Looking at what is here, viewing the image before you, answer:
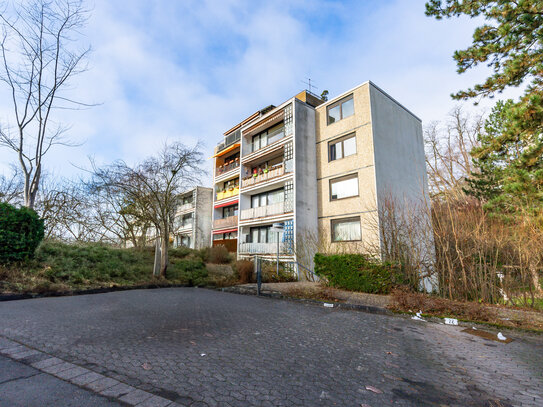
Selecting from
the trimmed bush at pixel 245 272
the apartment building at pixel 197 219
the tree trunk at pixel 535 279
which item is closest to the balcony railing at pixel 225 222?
the apartment building at pixel 197 219

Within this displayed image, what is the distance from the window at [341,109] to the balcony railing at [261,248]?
9.02 metres

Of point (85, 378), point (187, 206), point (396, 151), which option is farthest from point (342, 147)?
point (187, 206)

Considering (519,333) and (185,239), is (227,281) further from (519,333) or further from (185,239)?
(185,239)

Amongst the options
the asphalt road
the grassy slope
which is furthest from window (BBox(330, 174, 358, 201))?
the asphalt road

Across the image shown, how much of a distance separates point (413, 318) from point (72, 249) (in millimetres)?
15037

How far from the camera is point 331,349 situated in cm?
454

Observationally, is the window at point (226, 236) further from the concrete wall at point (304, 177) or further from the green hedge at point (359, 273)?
the green hedge at point (359, 273)

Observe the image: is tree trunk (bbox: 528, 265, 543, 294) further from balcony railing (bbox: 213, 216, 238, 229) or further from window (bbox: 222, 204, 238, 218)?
window (bbox: 222, 204, 238, 218)

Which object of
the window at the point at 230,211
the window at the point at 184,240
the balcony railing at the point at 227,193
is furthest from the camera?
the window at the point at 184,240

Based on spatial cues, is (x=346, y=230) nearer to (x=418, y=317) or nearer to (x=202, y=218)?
(x=418, y=317)

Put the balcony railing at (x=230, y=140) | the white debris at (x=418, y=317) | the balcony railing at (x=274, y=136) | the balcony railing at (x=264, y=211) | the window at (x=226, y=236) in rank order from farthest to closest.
Result: the window at (x=226, y=236)
the balcony railing at (x=230, y=140)
the balcony railing at (x=274, y=136)
the balcony railing at (x=264, y=211)
the white debris at (x=418, y=317)

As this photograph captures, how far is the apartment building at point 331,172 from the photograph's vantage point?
52.7 ft

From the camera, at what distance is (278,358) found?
4027 millimetres

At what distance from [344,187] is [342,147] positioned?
269cm
